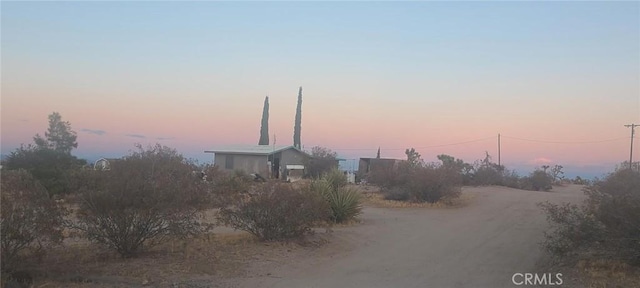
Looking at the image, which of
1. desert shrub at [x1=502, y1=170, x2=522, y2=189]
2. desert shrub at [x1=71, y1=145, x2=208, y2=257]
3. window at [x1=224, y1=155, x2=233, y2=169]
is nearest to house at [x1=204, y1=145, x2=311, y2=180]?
window at [x1=224, y1=155, x2=233, y2=169]

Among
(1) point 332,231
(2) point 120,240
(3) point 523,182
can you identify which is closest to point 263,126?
(3) point 523,182

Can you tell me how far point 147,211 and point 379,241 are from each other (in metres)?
6.05

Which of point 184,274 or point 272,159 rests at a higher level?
point 272,159

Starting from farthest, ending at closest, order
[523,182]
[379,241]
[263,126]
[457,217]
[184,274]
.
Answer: [263,126] → [523,182] → [457,217] → [379,241] → [184,274]

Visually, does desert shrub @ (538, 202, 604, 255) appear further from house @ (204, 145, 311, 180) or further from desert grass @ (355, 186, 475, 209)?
house @ (204, 145, 311, 180)

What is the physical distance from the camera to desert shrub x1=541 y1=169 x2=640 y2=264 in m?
8.46

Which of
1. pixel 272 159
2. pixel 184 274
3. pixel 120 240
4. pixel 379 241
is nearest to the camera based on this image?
pixel 184 274

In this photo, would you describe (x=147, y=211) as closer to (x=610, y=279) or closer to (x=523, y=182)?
(x=610, y=279)

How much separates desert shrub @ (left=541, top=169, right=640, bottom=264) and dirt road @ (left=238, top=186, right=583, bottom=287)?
3.36 ft

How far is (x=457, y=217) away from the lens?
62.7 feet

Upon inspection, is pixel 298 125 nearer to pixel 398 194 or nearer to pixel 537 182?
pixel 537 182

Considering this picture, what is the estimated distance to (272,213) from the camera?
11883 mm

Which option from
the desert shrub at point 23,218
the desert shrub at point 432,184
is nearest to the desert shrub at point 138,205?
the desert shrub at point 23,218

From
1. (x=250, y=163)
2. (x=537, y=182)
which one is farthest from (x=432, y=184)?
(x=250, y=163)
